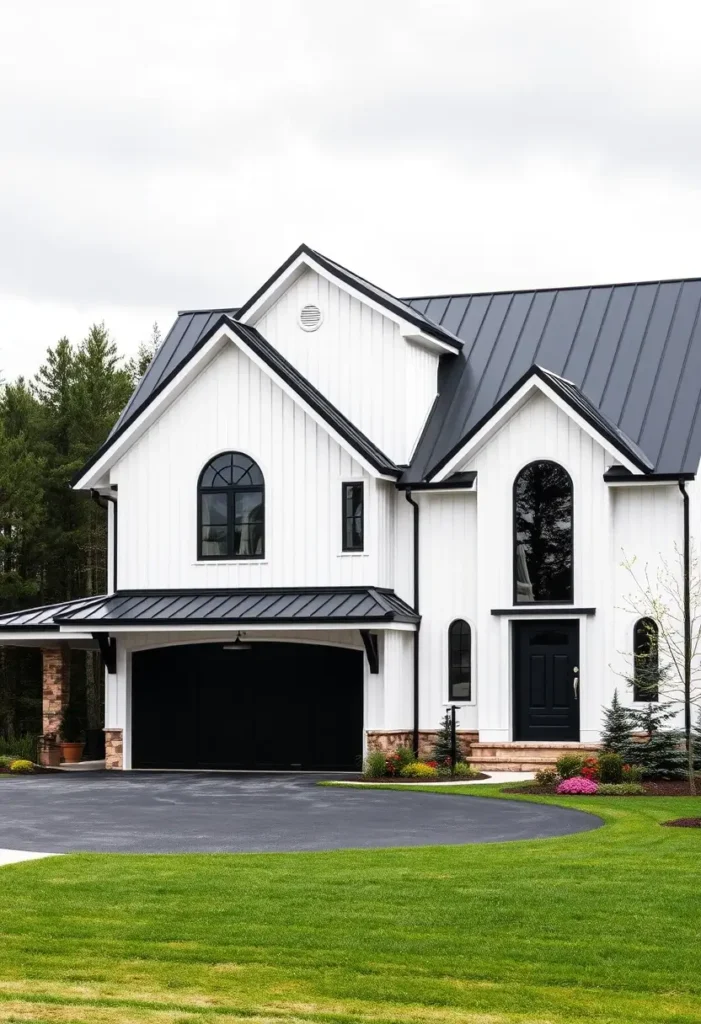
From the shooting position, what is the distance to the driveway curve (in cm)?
1775

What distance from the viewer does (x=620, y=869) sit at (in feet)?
48.2

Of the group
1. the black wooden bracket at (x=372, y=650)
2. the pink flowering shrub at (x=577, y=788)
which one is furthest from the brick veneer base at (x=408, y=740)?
the pink flowering shrub at (x=577, y=788)

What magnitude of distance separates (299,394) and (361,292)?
9.96ft

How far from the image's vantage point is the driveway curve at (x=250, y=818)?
699 inches

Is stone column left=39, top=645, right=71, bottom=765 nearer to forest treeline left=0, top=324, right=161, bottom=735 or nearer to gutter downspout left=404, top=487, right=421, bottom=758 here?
gutter downspout left=404, top=487, right=421, bottom=758

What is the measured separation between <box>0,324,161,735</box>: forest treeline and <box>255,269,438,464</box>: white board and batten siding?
68.4 feet

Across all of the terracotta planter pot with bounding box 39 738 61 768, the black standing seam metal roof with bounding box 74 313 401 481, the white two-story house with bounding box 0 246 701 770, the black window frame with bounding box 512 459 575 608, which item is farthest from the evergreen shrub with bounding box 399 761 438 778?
the terracotta planter pot with bounding box 39 738 61 768

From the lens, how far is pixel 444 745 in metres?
30.5

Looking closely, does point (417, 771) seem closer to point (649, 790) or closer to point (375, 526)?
point (649, 790)

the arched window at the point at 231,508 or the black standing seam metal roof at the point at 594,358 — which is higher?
the black standing seam metal roof at the point at 594,358

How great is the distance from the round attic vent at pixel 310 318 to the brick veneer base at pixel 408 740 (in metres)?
9.05

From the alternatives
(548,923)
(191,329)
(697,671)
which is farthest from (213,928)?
(191,329)

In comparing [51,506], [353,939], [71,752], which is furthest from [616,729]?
[51,506]

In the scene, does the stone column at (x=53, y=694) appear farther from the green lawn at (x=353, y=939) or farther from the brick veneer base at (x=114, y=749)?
the green lawn at (x=353, y=939)
